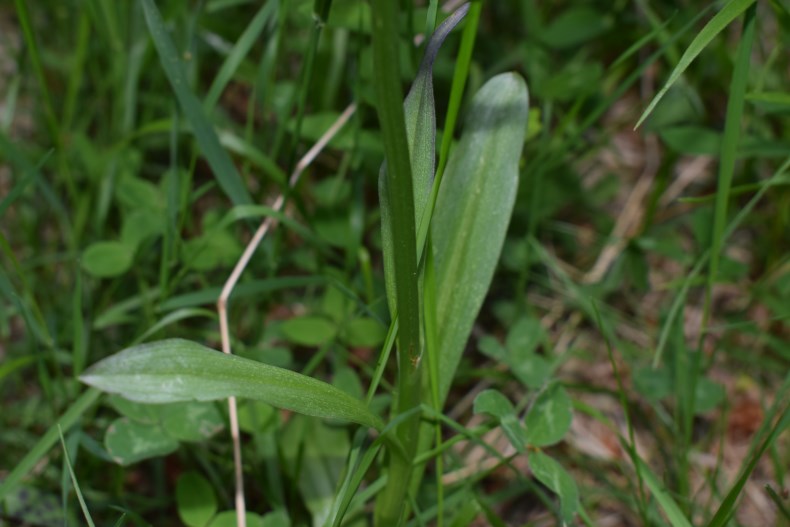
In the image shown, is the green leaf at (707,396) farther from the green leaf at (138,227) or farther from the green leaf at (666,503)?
the green leaf at (138,227)

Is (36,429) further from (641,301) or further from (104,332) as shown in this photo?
(641,301)

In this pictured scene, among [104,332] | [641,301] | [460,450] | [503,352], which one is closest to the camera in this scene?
[503,352]

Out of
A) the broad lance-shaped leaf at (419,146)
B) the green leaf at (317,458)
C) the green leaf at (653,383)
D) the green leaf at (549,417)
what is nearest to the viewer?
the broad lance-shaped leaf at (419,146)

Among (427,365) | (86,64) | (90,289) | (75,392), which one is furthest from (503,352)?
(86,64)

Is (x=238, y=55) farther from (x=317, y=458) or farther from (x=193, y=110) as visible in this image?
(x=317, y=458)

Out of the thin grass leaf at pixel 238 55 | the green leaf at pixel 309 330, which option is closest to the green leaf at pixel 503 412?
the green leaf at pixel 309 330
